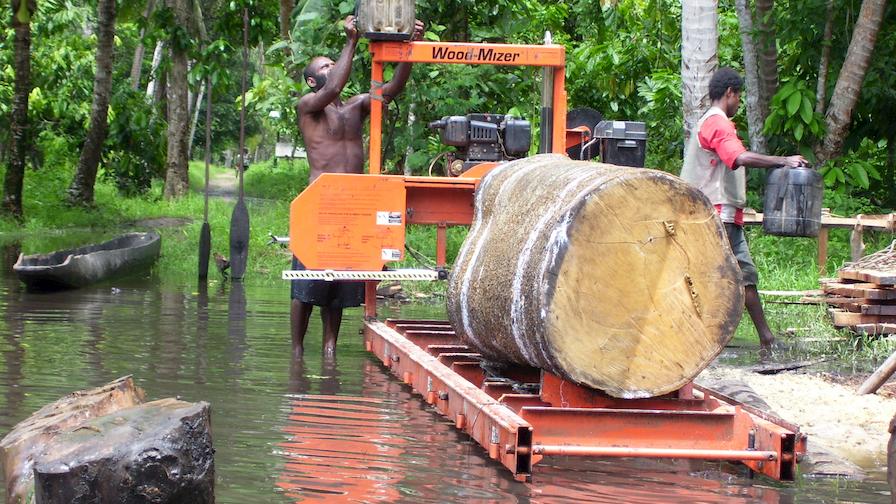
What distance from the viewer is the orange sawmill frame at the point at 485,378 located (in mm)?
5410

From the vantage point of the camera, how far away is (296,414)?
267 inches

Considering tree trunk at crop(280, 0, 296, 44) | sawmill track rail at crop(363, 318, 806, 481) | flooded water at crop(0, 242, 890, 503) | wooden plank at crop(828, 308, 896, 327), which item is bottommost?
flooded water at crop(0, 242, 890, 503)

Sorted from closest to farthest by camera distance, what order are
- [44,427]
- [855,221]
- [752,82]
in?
[44,427]
[855,221]
[752,82]

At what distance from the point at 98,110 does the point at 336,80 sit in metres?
14.1

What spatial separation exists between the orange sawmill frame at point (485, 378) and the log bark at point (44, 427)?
1.62 meters

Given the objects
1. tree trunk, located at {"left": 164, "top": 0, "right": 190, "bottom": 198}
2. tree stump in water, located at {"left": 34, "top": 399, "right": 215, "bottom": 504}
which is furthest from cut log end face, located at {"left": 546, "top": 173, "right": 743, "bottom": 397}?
tree trunk, located at {"left": 164, "top": 0, "right": 190, "bottom": 198}

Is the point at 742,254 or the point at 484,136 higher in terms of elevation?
the point at 484,136

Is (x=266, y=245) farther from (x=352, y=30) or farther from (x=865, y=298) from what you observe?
(x=865, y=298)

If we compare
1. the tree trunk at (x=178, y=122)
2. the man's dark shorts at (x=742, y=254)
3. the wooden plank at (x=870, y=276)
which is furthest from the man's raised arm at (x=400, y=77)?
the tree trunk at (x=178, y=122)

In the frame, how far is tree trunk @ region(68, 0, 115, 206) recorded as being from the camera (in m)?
19.8

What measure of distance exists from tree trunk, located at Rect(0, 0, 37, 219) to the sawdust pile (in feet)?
49.8

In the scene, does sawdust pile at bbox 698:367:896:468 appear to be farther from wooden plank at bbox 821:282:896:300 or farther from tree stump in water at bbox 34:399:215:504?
tree stump in water at bbox 34:399:215:504

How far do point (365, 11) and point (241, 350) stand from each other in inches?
103

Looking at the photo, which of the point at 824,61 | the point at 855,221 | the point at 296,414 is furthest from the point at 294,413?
the point at 824,61
